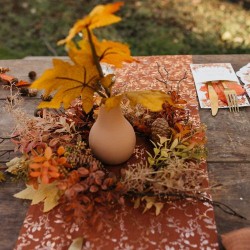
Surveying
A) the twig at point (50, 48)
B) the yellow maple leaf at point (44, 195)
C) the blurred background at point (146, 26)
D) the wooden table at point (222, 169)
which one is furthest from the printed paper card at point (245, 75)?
the twig at point (50, 48)

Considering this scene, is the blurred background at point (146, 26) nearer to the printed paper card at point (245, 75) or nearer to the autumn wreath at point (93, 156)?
the printed paper card at point (245, 75)

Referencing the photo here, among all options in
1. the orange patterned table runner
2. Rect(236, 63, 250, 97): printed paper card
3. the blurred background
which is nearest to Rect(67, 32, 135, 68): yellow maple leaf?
the orange patterned table runner

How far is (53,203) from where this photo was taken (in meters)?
0.90

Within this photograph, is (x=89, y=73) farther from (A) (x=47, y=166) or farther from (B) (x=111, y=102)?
(A) (x=47, y=166)

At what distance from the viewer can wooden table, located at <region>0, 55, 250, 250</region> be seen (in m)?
0.88

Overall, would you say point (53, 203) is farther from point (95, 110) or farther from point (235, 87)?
point (235, 87)

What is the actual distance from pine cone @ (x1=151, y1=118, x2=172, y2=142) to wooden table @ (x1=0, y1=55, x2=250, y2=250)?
14 cm

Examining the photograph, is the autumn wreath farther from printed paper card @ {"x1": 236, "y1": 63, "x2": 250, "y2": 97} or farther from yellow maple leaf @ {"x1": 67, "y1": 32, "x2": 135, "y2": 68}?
printed paper card @ {"x1": 236, "y1": 63, "x2": 250, "y2": 97}

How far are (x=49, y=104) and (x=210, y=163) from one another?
1.43 ft

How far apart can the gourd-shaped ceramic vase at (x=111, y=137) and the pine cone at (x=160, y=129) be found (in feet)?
0.22

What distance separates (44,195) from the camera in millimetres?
918

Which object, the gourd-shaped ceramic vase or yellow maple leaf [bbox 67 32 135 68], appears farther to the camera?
the gourd-shaped ceramic vase

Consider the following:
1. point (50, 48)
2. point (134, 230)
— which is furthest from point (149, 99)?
point (50, 48)

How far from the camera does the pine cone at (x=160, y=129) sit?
98 cm
